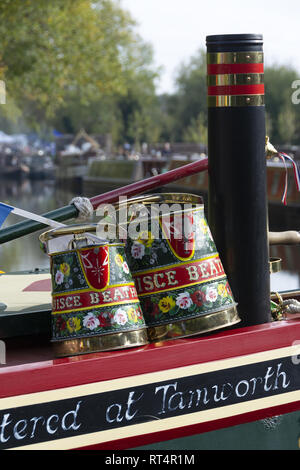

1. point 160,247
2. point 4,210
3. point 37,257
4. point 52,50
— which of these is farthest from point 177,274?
point 52,50

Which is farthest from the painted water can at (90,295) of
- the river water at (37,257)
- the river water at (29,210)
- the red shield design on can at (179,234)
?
the river water at (37,257)

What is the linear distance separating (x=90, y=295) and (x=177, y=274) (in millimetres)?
488

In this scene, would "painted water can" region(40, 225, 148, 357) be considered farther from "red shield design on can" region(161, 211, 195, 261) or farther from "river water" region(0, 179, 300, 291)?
"river water" region(0, 179, 300, 291)

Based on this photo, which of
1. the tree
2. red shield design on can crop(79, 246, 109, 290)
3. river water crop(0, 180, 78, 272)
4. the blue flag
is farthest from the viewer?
the tree

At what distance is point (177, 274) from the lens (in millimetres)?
4301

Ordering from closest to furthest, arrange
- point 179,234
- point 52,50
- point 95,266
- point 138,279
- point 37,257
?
point 95,266, point 179,234, point 138,279, point 37,257, point 52,50

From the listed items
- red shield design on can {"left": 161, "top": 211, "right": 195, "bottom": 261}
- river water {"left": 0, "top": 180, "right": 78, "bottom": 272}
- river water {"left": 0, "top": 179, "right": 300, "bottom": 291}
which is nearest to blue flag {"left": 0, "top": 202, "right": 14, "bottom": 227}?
red shield design on can {"left": 161, "top": 211, "right": 195, "bottom": 261}

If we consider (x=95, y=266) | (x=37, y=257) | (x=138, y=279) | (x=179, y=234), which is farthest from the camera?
(x=37, y=257)

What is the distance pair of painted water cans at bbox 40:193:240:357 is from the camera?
4.10 meters

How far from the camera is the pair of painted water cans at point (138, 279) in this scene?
4.10m

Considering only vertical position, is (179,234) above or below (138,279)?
above

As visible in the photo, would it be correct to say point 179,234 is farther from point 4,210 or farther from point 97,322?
point 4,210

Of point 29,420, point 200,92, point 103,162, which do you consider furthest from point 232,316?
point 200,92

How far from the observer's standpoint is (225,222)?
4676 mm
